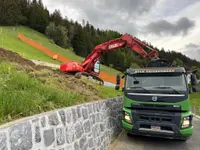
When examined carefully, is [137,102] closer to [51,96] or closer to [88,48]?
[51,96]

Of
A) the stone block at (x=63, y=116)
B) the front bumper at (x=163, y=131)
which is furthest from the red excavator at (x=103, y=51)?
the stone block at (x=63, y=116)

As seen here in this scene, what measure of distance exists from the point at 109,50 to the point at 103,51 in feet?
2.17

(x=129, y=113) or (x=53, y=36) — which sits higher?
(x=53, y=36)

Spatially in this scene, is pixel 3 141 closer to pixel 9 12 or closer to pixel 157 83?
pixel 157 83

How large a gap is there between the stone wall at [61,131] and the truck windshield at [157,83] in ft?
5.71

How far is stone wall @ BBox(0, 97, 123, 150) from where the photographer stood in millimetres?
2566

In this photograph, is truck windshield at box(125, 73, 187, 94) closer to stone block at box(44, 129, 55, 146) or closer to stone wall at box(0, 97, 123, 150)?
stone wall at box(0, 97, 123, 150)

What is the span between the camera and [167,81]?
764 centimetres

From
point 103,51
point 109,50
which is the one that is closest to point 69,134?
point 109,50

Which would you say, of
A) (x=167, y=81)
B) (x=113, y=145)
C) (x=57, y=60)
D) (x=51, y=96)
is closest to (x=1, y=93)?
(x=51, y=96)

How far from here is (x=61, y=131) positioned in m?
3.74

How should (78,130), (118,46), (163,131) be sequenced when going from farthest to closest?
(118,46) → (163,131) → (78,130)

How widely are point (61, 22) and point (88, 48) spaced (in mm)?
16291

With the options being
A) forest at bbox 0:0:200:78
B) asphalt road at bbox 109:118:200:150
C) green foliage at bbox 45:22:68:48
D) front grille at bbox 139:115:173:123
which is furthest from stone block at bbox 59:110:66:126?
green foliage at bbox 45:22:68:48
